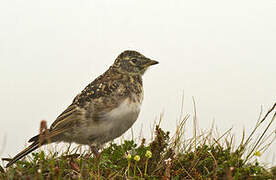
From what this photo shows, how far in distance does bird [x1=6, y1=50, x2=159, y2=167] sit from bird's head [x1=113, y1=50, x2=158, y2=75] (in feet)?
1.80

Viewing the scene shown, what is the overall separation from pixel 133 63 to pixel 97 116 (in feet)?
5.40

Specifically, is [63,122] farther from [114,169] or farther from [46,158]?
[114,169]

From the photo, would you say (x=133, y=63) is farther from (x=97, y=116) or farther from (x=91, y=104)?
(x=97, y=116)

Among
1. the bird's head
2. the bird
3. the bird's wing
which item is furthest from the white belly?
the bird's head

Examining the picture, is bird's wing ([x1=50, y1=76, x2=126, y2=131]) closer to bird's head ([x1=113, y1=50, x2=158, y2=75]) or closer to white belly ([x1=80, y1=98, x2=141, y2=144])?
white belly ([x1=80, y1=98, x2=141, y2=144])

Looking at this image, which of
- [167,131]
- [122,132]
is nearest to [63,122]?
[122,132]

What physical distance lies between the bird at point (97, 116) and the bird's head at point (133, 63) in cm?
55

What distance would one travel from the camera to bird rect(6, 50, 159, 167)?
6.43 m

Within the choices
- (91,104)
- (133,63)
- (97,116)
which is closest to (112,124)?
(97,116)

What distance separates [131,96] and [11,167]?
2.44 metres

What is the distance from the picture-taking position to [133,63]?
7.54m

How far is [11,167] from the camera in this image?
6016 mm

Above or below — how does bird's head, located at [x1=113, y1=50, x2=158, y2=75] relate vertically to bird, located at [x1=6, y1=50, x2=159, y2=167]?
above

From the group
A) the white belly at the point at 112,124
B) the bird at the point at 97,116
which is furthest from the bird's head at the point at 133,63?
the white belly at the point at 112,124
